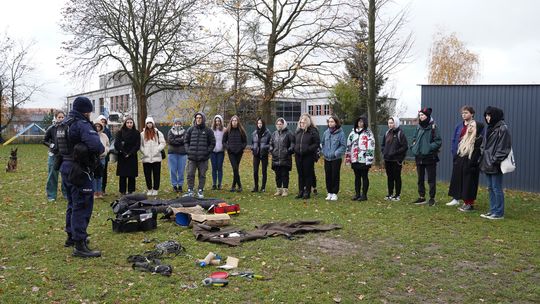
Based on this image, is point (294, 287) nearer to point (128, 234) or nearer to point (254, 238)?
point (254, 238)

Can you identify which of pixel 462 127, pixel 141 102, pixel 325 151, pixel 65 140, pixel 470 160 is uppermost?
pixel 141 102

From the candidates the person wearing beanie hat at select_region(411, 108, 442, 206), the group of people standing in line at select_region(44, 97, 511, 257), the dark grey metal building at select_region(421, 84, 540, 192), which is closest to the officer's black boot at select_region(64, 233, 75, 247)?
the group of people standing in line at select_region(44, 97, 511, 257)

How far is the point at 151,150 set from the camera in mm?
11242

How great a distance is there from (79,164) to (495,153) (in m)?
6.81

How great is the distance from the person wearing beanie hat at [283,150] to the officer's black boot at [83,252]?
5745 mm

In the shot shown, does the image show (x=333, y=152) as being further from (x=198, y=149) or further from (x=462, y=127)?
(x=198, y=149)

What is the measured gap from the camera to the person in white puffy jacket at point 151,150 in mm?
11234

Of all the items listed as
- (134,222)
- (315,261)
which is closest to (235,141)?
(134,222)

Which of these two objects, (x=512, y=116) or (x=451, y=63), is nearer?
(x=512, y=116)

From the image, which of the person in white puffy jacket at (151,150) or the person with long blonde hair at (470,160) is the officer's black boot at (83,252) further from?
the person with long blonde hair at (470,160)

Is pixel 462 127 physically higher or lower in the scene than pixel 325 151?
higher

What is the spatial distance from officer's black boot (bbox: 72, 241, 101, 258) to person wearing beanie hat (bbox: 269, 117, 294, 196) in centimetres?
574

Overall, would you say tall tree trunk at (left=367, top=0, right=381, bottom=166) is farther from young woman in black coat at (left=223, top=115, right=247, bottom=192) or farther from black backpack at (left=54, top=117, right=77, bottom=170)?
black backpack at (left=54, top=117, right=77, bottom=170)

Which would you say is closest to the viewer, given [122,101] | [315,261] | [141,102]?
[315,261]
